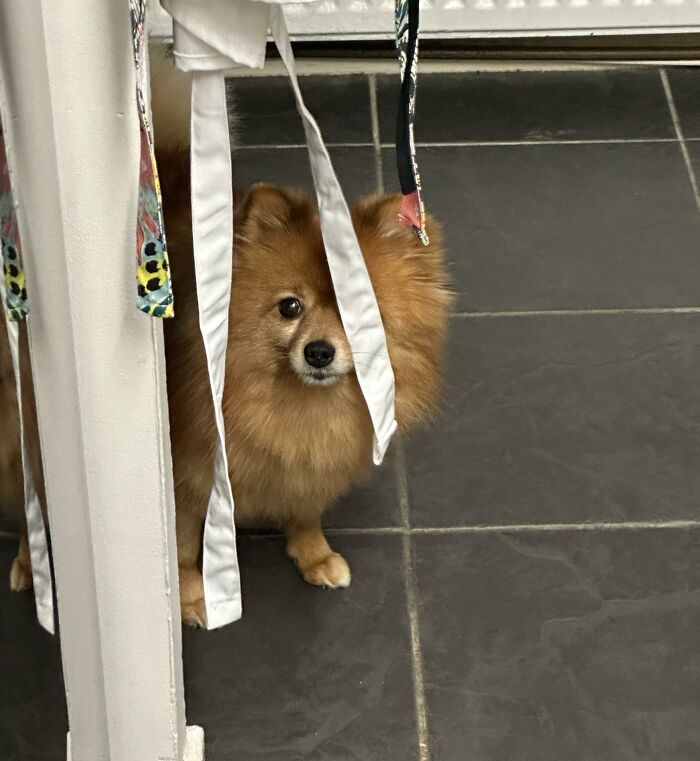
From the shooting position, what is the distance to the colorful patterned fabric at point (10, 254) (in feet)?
3.34

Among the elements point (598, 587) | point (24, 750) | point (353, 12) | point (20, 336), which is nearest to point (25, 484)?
point (20, 336)

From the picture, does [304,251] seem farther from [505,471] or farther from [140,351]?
[505,471]

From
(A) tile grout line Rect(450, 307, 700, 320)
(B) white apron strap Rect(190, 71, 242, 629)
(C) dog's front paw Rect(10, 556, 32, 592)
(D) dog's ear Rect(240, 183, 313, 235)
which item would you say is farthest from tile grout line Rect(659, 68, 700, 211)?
(C) dog's front paw Rect(10, 556, 32, 592)

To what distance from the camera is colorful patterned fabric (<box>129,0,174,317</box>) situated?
37.9 inches

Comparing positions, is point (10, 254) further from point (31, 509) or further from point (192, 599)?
point (192, 599)

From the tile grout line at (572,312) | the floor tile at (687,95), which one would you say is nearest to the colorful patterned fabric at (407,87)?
the tile grout line at (572,312)

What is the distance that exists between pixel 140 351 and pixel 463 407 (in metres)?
1.20

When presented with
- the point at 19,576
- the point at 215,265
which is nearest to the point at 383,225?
the point at 215,265

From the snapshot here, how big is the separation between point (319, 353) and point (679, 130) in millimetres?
1660

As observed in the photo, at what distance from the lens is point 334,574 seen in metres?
1.93

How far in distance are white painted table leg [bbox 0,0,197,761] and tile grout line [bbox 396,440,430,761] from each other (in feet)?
1.31

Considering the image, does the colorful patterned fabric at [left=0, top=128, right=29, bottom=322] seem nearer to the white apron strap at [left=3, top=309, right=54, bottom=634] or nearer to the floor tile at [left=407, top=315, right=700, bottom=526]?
the white apron strap at [left=3, top=309, right=54, bottom=634]

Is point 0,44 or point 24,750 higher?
point 0,44

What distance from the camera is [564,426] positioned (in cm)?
221
